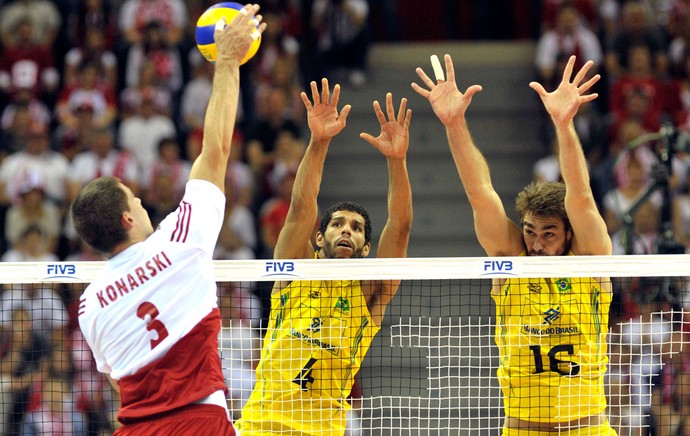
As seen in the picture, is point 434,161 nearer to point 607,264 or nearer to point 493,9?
point 493,9

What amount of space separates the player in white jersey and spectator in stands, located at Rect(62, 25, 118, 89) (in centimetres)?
1103

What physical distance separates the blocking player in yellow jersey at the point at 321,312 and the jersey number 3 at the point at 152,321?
177cm

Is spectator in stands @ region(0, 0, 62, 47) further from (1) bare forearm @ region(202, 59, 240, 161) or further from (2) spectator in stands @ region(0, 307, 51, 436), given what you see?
(1) bare forearm @ region(202, 59, 240, 161)

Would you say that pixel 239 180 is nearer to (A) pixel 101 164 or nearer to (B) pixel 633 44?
(A) pixel 101 164

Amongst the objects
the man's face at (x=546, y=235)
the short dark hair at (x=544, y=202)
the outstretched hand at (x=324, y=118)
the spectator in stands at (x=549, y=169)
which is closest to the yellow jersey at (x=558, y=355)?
the man's face at (x=546, y=235)

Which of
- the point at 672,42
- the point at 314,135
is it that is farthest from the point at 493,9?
the point at 314,135

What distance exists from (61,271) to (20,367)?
14.5 feet

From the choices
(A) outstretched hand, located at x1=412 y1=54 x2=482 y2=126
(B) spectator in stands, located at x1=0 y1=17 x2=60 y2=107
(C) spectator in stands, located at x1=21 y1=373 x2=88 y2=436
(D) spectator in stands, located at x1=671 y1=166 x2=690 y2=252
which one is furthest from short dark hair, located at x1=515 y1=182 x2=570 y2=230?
(B) spectator in stands, located at x1=0 y1=17 x2=60 y2=107

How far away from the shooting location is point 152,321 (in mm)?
5867

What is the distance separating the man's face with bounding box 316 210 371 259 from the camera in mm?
7941

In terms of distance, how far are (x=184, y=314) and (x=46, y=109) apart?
11672 millimetres

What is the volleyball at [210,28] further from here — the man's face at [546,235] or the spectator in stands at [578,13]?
the spectator in stands at [578,13]

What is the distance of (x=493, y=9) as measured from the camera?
1930cm

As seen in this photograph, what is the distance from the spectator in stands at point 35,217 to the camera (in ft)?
49.1
